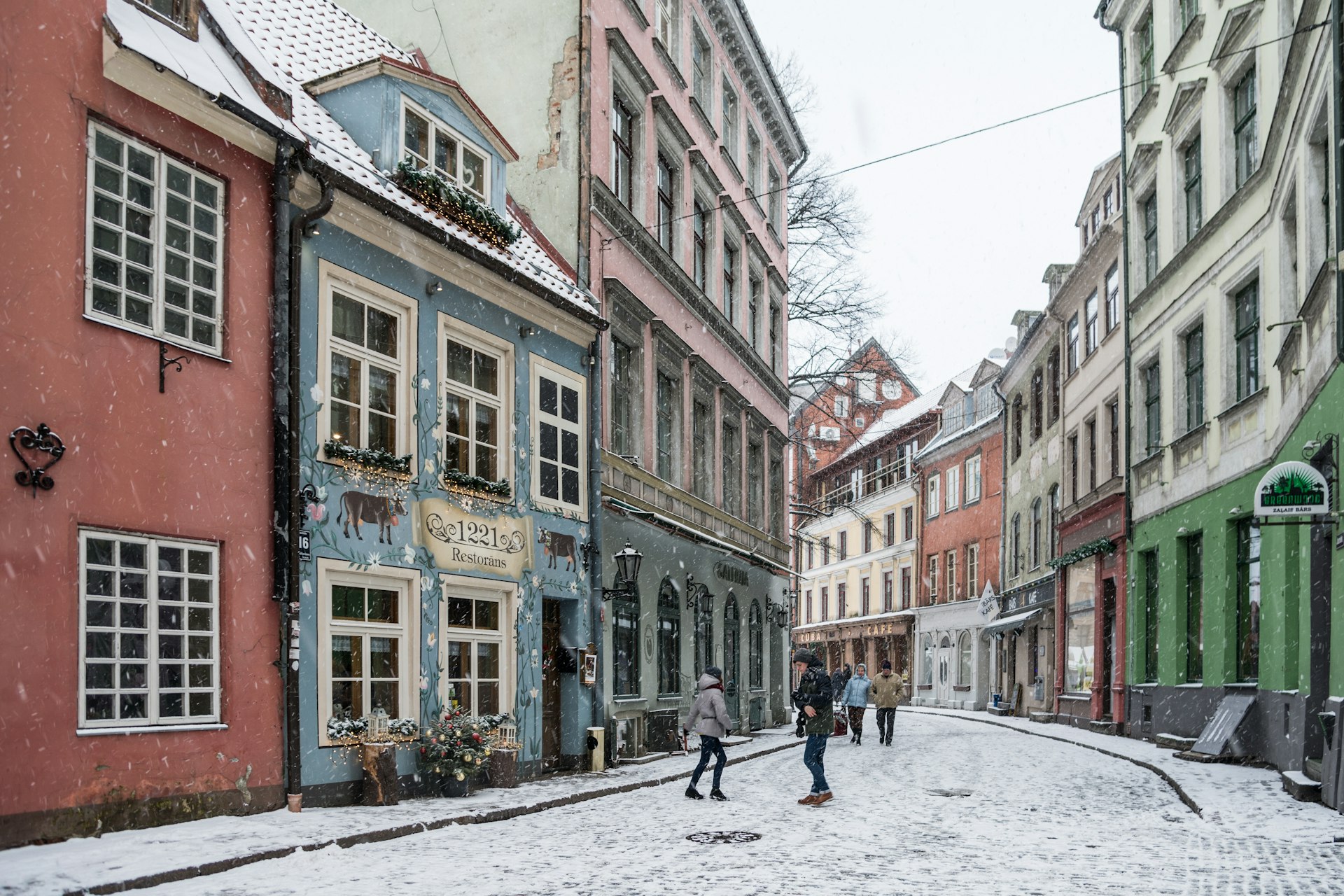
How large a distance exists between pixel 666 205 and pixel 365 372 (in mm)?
11503

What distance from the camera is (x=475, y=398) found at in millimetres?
16719

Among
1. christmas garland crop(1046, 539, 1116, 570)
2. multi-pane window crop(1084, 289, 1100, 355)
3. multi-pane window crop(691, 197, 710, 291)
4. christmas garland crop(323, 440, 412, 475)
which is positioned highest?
multi-pane window crop(691, 197, 710, 291)

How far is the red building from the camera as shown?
1027 centimetres

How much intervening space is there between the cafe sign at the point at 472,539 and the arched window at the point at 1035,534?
2400 cm

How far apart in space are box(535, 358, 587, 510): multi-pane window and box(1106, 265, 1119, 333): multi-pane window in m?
14.4

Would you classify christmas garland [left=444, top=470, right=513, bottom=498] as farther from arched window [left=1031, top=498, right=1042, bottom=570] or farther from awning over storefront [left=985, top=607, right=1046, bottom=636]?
arched window [left=1031, top=498, right=1042, bottom=570]

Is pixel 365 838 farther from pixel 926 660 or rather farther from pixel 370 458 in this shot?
pixel 926 660

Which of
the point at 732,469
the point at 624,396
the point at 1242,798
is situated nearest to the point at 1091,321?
the point at 732,469

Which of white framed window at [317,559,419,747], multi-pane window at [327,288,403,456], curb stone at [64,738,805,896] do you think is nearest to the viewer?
curb stone at [64,738,805,896]

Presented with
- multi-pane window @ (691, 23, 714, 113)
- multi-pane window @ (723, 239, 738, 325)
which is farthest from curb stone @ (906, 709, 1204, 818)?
multi-pane window @ (691, 23, 714, 113)

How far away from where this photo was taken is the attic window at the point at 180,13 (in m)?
12.5

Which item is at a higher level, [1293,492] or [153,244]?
[153,244]

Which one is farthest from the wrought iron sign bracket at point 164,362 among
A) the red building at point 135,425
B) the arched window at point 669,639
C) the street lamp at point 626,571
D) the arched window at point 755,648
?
the arched window at point 755,648

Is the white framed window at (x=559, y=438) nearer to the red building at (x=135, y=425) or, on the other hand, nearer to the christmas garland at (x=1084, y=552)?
the red building at (x=135, y=425)
